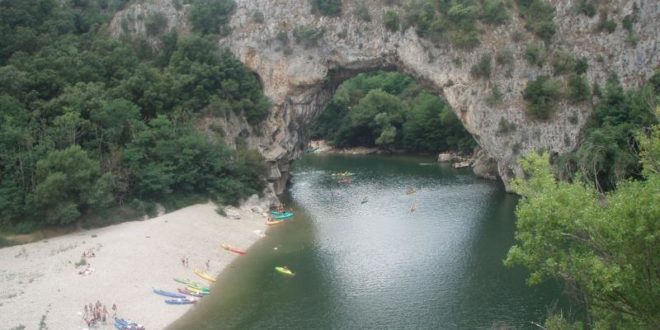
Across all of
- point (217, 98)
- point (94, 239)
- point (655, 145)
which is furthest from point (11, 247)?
point (655, 145)

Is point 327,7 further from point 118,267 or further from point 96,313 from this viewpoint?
point 96,313

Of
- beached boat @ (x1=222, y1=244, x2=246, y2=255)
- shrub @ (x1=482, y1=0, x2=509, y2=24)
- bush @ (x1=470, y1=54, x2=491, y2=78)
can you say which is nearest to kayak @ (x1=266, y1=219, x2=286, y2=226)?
beached boat @ (x1=222, y1=244, x2=246, y2=255)

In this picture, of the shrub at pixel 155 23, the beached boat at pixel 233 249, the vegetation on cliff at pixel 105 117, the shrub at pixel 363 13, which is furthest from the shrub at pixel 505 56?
the shrub at pixel 155 23

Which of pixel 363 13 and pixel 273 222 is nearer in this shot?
pixel 273 222

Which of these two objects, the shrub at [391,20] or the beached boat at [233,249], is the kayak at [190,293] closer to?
the beached boat at [233,249]

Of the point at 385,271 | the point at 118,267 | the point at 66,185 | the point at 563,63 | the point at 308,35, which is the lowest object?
the point at 385,271

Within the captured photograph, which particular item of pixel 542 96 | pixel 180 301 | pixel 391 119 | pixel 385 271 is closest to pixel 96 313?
pixel 180 301
